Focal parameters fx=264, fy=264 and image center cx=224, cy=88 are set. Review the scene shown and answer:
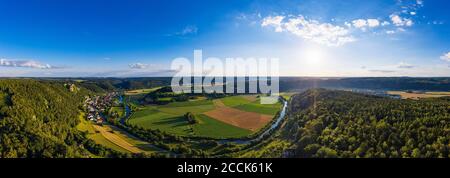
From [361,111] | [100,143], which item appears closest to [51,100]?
[100,143]

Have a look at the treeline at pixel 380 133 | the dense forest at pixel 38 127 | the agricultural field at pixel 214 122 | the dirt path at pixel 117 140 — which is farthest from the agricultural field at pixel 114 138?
the treeline at pixel 380 133

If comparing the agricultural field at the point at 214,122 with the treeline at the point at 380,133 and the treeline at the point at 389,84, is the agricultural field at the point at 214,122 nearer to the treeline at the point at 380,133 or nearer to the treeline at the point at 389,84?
the treeline at the point at 380,133

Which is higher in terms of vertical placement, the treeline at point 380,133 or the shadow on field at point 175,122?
the treeline at point 380,133

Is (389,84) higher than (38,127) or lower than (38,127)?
higher

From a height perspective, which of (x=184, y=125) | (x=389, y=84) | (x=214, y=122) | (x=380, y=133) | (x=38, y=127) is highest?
(x=389, y=84)

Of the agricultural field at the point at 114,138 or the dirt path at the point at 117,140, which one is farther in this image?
the agricultural field at the point at 114,138

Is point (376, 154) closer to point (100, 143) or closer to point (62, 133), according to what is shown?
point (100, 143)

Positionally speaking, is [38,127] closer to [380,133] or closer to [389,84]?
[380,133]

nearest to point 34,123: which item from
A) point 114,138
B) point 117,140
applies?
point 114,138
